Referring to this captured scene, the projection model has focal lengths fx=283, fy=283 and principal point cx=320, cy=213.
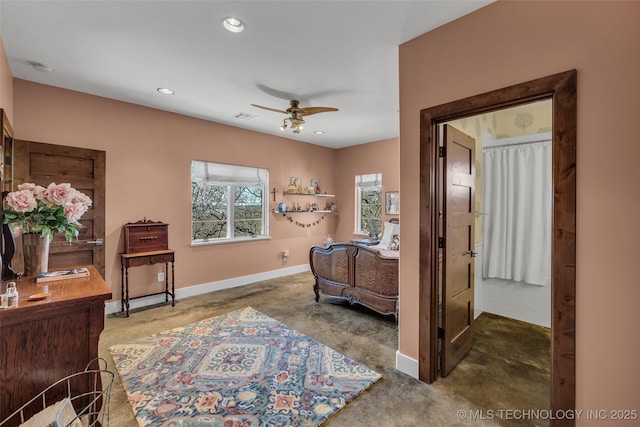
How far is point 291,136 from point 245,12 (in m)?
3.41

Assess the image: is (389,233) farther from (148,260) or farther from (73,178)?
(73,178)

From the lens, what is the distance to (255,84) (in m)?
3.06

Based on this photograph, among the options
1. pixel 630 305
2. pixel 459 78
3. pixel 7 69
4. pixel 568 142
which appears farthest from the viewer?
pixel 7 69

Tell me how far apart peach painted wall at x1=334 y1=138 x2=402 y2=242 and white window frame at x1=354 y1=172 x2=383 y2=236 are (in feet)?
0.28

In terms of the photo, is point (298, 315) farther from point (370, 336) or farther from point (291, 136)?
point (291, 136)

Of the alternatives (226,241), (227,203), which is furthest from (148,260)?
(227,203)

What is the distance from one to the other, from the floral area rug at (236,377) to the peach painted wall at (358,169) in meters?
3.42

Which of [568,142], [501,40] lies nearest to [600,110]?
[568,142]

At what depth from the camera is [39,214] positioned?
167 centimetres

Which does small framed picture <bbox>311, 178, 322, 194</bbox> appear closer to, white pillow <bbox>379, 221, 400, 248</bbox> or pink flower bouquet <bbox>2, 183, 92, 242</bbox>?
white pillow <bbox>379, 221, 400, 248</bbox>

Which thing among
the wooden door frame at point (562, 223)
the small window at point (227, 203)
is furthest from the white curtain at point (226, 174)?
the wooden door frame at point (562, 223)

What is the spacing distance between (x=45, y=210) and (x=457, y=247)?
289 cm

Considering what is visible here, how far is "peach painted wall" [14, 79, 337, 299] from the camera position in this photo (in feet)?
10.4

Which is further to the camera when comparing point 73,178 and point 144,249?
point 144,249
